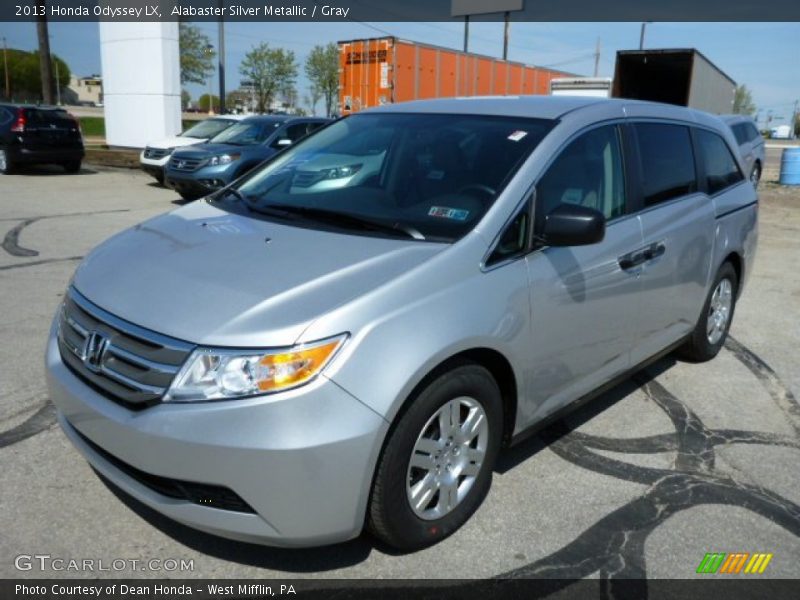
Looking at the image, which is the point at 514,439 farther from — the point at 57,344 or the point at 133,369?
the point at 57,344

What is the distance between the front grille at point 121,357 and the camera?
231 centimetres

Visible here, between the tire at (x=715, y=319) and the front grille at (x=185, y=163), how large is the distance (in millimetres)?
9116

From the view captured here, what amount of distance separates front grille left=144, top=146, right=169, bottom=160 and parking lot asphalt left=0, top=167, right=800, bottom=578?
10007 mm

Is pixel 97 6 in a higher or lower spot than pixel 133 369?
higher

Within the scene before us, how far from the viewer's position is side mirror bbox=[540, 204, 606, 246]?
9.53 feet

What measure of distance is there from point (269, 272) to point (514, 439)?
1.33 m

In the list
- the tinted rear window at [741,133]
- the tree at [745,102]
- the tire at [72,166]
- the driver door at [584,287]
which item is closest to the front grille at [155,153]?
the tire at [72,166]

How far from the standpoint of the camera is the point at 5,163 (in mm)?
16062

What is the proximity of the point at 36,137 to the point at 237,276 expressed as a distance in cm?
1601

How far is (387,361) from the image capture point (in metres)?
2.35

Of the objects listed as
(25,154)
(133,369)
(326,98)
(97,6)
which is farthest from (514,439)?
(326,98)

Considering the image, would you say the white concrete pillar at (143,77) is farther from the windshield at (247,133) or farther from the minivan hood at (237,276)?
the minivan hood at (237,276)

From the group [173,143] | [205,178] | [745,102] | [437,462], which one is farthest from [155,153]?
[745,102]

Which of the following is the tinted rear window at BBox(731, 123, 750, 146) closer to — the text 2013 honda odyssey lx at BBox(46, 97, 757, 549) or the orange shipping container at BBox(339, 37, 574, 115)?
the orange shipping container at BBox(339, 37, 574, 115)
